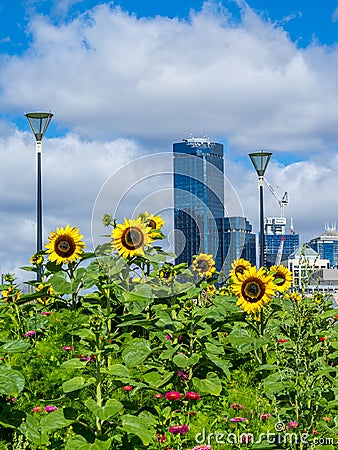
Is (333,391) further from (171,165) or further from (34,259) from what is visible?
(34,259)

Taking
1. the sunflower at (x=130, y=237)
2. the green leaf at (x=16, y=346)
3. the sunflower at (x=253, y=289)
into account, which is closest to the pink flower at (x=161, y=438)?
the green leaf at (x=16, y=346)

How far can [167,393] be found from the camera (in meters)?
5.29

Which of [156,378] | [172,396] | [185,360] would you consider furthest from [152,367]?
[172,396]

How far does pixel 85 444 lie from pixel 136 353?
4.33 ft

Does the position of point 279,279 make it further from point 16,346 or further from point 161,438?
point 16,346

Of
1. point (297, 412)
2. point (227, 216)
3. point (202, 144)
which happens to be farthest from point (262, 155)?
point (297, 412)

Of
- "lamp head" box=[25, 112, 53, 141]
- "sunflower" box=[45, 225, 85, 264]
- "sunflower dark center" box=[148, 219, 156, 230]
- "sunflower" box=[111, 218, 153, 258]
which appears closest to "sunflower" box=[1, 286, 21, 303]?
"sunflower" box=[45, 225, 85, 264]

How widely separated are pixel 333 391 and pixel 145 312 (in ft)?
7.34

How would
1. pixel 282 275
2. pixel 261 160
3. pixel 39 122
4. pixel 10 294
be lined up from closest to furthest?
pixel 282 275 → pixel 10 294 → pixel 39 122 → pixel 261 160

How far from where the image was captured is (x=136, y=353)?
559 centimetres

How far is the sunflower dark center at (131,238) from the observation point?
6.43 m

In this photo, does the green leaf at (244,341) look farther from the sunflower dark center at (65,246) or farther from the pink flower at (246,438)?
the sunflower dark center at (65,246)

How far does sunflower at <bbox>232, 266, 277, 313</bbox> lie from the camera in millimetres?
6367

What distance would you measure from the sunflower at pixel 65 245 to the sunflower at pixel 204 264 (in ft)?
3.89
